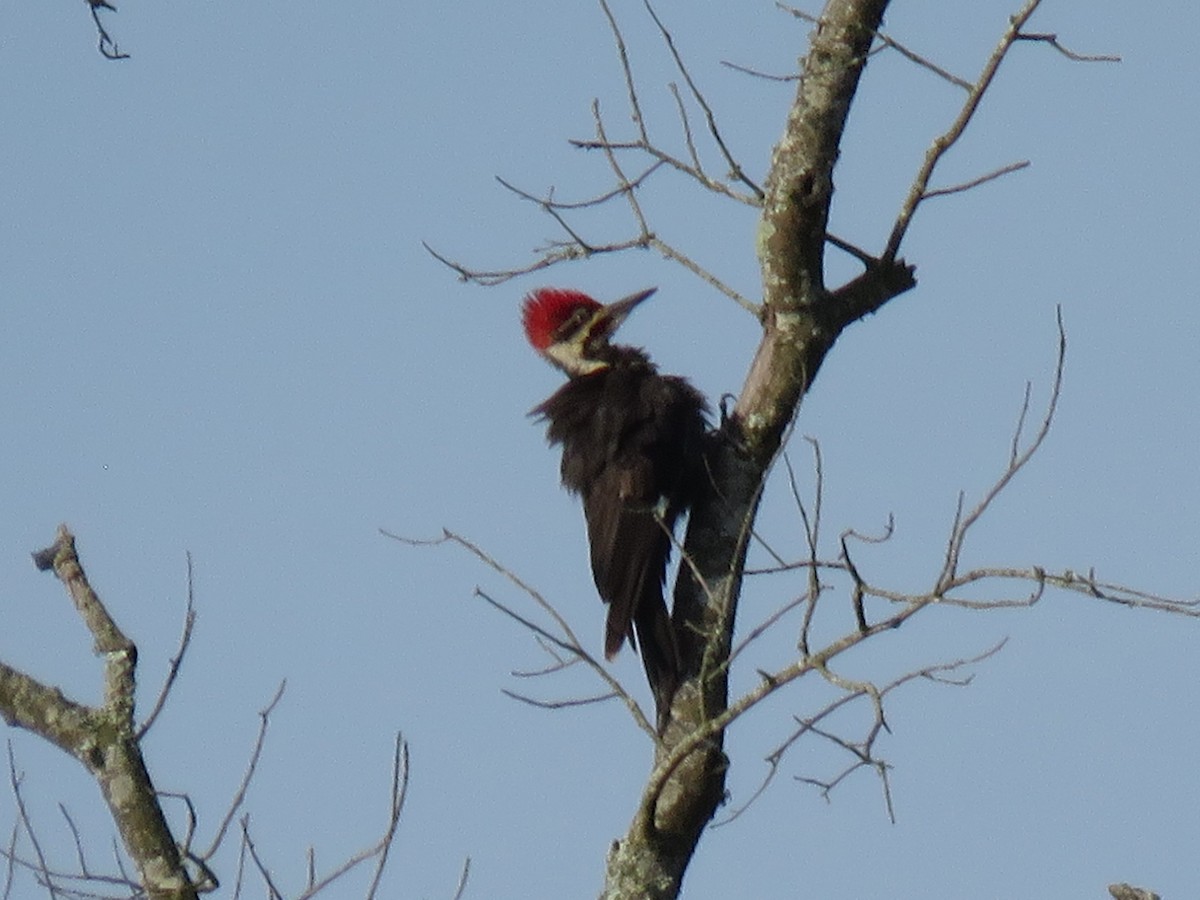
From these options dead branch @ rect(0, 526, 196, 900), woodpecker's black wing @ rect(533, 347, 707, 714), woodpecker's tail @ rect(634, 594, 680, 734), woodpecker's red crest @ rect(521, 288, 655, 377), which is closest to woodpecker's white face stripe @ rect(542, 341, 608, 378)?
woodpecker's red crest @ rect(521, 288, 655, 377)

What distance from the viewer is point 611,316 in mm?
6586

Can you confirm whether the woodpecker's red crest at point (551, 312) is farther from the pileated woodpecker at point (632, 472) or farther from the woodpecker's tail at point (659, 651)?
the woodpecker's tail at point (659, 651)

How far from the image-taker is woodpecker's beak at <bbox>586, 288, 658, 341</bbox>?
21.5 ft

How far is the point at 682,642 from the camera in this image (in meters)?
4.98

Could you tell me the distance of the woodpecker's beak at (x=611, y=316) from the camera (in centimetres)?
657

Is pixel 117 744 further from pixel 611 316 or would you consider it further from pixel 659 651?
pixel 611 316

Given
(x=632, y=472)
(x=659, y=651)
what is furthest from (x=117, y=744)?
(x=632, y=472)

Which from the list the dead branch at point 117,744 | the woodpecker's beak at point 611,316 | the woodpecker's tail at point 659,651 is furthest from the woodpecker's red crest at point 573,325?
the dead branch at point 117,744

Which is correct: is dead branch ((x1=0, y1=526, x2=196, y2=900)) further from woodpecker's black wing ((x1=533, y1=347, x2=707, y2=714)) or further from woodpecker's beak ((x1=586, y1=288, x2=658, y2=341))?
woodpecker's beak ((x1=586, y1=288, x2=658, y2=341))

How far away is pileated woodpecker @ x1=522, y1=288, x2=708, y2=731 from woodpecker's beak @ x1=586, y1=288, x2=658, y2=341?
16.5 inches

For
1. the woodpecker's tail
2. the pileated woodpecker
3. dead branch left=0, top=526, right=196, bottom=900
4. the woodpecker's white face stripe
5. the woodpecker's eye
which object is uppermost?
the woodpecker's eye

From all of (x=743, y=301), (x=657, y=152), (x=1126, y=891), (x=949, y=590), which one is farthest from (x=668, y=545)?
(x=1126, y=891)

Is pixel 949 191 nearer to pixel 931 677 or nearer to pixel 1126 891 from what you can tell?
pixel 931 677

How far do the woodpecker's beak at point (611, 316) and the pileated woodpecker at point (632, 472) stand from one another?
42 cm
